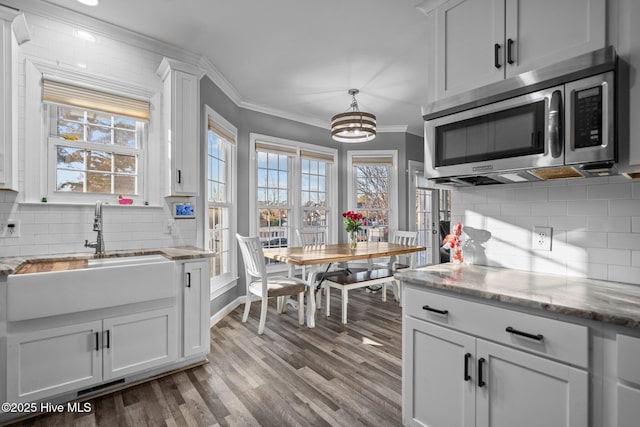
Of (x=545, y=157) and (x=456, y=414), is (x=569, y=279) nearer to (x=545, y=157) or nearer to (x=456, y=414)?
(x=545, y=157)

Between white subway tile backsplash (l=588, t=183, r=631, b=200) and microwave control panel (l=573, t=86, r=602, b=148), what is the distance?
0.40 metres

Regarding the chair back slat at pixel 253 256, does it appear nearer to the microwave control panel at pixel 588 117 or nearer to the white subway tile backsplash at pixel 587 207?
the white subway tile backsplash at pixel 587 207

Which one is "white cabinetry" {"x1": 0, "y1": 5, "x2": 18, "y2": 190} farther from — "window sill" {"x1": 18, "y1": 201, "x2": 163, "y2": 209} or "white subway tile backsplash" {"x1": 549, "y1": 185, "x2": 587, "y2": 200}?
"white subway tile backsplash" {"x1": 549, "y1": 185, "x2": 587, "y2": 200}

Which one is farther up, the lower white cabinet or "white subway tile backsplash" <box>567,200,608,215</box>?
"white subway tile backsplash" <box>567,200,608,215</box>

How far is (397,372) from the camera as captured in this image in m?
2.37

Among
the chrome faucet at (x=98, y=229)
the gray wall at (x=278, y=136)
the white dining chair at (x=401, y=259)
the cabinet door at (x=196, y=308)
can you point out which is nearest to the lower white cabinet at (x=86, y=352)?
the cabinet door at (x=196, y=308)

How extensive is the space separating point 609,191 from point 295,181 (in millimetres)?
3792

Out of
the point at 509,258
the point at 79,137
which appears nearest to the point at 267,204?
the point at 79,137

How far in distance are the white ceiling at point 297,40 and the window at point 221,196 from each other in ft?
Result: 2.03

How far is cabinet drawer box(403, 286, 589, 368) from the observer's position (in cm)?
108

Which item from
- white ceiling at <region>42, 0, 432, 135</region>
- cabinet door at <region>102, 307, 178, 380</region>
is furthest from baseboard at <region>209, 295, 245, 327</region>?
white ceiling at <region>42, 0, 432, 135</region>

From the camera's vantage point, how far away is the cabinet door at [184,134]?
2670 mm

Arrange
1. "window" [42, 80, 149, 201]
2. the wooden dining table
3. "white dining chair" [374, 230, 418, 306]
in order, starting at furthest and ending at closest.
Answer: "white dining chair" [374, 230, 418, 306]
the wooden dining table
"window" [42, 80, 149, 201]

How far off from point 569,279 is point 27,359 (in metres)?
2.92
